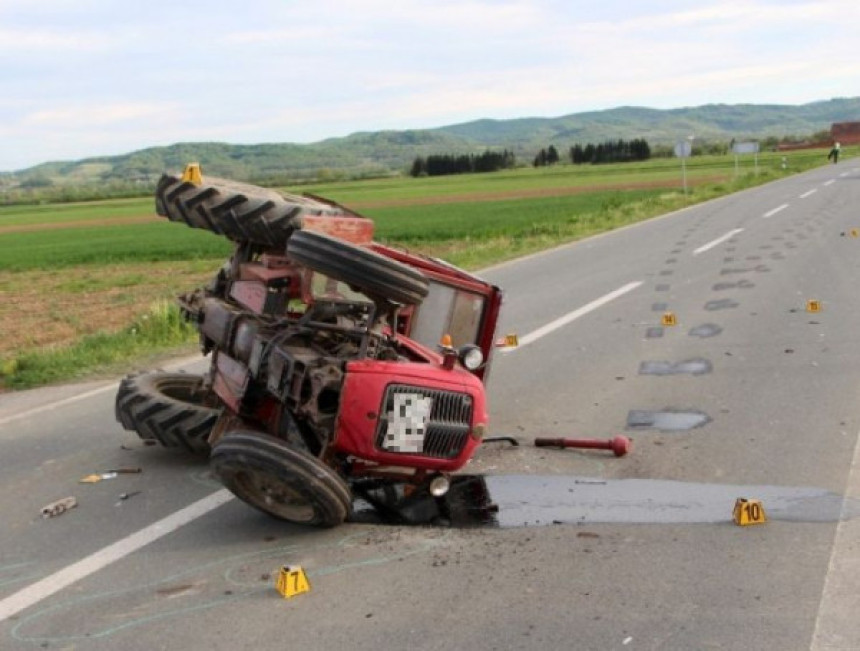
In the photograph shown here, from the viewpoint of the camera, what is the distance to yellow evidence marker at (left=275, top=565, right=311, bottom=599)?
4633 millimetres

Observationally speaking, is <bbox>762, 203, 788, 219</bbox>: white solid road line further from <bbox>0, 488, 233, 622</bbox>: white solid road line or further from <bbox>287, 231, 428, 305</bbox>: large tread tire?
<bbox>287, 231, 428, 305</bbox>: large tread tire

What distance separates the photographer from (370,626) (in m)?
4.32

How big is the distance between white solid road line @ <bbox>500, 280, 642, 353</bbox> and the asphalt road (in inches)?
41.5

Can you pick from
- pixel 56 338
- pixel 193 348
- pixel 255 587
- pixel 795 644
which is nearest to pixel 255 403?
pixel 255 587

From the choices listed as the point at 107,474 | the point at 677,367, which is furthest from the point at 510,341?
the point at 107,474

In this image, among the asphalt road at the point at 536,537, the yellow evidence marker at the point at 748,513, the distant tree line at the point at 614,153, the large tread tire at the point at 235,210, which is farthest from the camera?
the distant tree line at the point at 614,153

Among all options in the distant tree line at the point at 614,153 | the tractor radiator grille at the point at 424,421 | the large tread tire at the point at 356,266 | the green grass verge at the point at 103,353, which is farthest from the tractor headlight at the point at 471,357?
the distant tree line at the point at 614,153

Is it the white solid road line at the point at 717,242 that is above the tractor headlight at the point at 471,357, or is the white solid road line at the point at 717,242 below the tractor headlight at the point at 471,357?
below

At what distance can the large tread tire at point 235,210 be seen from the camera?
252 inches

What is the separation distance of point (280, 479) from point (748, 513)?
2.43 m

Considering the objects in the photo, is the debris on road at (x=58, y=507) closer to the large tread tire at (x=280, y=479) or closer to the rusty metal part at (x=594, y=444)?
the large tread tire at (x=280, y=479)

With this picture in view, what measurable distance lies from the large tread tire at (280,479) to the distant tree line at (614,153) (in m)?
128

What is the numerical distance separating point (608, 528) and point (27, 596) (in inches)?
114

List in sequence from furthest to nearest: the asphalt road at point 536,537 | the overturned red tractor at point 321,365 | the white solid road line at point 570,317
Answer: the white solid road line at point 570,317 < the overturned red tractor at point 321,365 < the asphalt road at point 536,537
